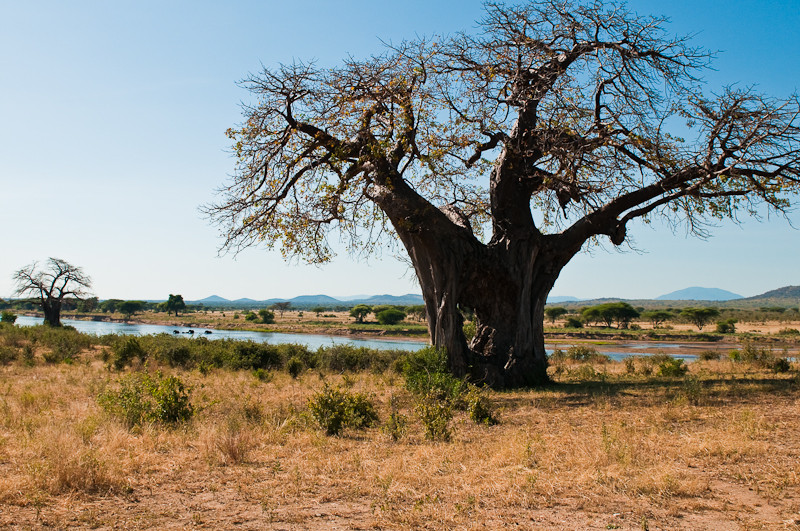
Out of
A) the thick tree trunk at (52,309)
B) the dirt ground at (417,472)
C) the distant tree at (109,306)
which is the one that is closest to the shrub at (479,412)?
the dirt ground at (417,472)

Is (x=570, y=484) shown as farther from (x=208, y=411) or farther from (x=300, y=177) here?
(x=300, y=177)

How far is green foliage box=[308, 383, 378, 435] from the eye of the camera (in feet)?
24.6

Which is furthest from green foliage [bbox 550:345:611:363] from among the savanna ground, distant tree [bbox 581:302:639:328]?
distant tree [bbox 581:302:639:328]

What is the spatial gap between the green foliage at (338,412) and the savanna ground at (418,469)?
16 cm

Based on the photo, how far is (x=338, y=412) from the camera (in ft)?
25.0

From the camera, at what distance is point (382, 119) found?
11.5 metres

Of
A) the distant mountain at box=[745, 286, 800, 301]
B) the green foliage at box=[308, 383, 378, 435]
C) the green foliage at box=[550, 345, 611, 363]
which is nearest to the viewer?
the green foliage at box=[308, 383, 378, 435]

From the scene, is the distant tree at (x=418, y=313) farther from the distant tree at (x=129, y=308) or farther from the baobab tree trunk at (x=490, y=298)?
the baobab tree trunk at (x=490, y=298)

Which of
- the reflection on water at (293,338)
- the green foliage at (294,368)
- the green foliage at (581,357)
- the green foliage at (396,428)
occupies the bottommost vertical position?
the reflection on water at (293,338)

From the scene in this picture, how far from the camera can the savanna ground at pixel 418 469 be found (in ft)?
13.9

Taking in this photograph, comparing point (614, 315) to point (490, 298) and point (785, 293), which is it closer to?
point (490, 298)

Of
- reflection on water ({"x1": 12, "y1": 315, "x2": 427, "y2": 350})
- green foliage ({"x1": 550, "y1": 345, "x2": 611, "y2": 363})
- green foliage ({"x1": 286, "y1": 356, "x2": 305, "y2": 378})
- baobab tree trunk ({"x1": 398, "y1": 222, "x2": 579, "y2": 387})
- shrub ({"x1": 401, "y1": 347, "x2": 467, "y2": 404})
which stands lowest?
reflection on water ({"x1": 12, "y1": 315, "x2": 427, "y2": 350})

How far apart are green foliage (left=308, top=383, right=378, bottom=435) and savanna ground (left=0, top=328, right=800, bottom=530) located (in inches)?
6.2

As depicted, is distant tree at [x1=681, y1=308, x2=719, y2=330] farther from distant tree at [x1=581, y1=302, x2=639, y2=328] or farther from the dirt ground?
the dirt ground
